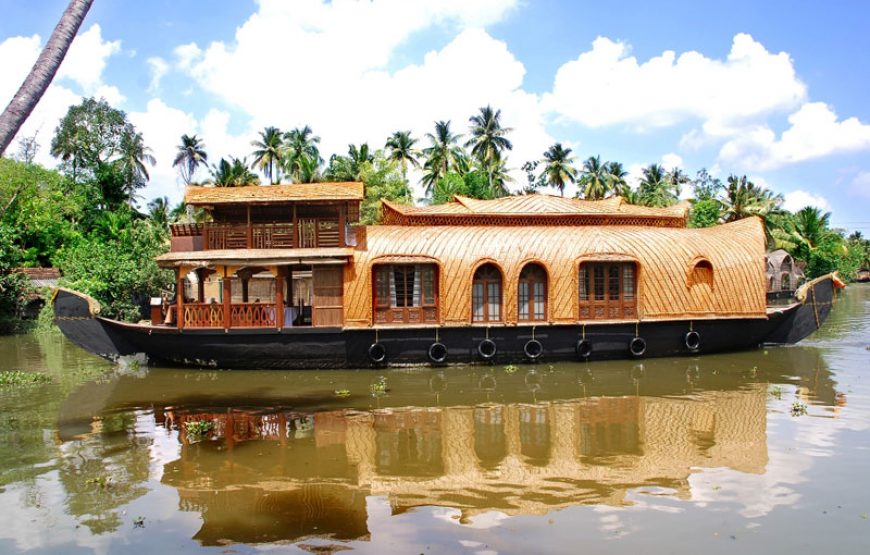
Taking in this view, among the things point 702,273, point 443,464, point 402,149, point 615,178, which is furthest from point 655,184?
point 443,464

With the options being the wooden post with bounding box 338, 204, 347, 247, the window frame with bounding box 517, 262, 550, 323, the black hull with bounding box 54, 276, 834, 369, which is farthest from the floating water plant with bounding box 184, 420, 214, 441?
the window frame with bounding box 517, 262, 550, 323

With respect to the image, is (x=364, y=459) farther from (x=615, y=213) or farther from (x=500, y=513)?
(x=615, y=213)

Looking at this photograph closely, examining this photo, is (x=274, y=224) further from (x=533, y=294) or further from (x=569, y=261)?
(x=569, y=261)

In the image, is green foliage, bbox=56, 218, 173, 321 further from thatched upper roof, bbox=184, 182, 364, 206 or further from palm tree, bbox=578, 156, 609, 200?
palm tree, bbox=578, 156, 609, 200

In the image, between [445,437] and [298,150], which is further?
[298,150]

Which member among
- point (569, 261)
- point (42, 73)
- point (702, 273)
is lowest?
point (702, 273)

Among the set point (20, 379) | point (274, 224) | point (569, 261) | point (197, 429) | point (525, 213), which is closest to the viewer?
point (197, 429)

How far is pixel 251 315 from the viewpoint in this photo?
1368cm

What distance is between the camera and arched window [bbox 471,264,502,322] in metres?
14.4

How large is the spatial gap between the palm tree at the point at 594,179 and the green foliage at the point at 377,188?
12922 mm

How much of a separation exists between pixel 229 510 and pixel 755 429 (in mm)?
6626

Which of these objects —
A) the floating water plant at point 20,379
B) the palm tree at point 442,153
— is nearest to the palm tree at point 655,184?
the palm tree at point 442,153

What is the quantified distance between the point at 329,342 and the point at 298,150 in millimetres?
25442

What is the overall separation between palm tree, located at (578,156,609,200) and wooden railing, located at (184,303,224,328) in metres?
30.3
